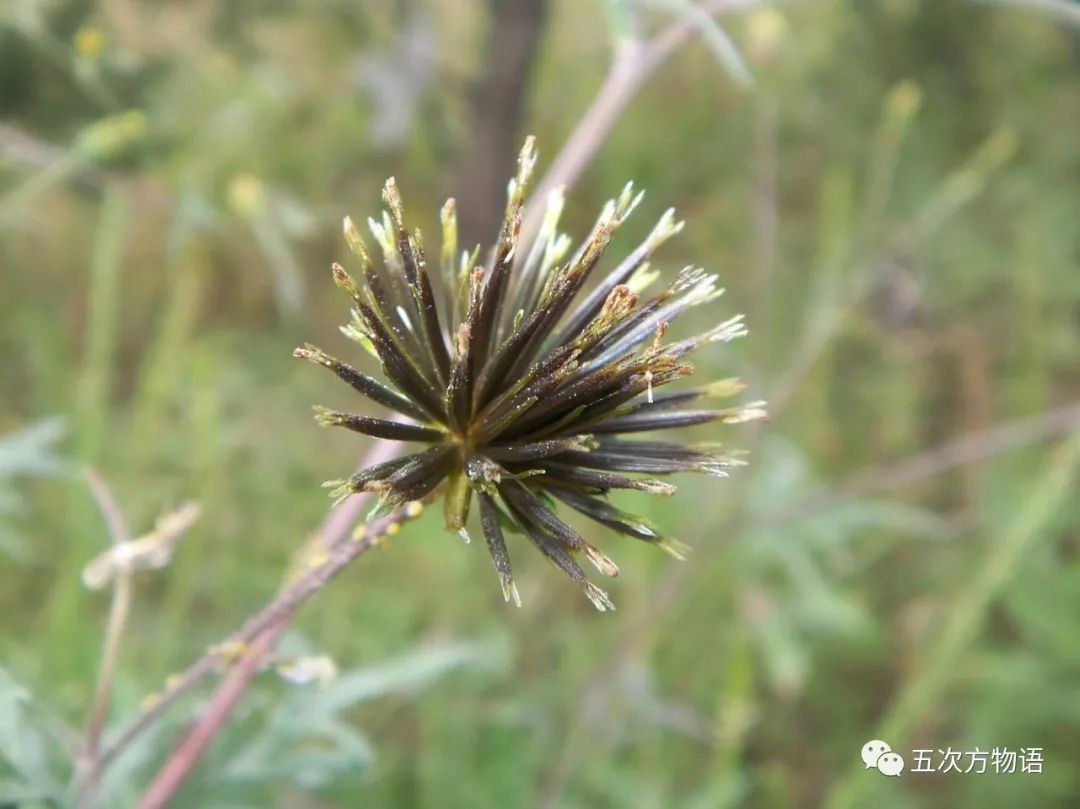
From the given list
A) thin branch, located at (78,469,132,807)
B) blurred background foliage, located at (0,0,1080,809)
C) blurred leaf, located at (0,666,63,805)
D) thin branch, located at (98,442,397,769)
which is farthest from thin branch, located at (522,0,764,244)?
blurred leaf, located at (0,666,63,805)

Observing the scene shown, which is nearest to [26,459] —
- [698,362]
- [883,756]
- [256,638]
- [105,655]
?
[105,655]

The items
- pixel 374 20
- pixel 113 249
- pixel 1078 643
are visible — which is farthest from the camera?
pixel 374 20

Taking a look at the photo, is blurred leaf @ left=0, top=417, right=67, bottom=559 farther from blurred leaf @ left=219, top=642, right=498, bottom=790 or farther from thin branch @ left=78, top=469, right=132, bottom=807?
blurred leaf @ left=219, top=642, right=498, bottom=790

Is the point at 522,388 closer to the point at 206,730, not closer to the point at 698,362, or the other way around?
the point at 206,730

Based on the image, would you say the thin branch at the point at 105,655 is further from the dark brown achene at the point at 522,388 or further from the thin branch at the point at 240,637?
the dark brown achene at the point at 522,388

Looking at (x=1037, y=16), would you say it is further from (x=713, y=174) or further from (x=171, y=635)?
(x=171, y=635)

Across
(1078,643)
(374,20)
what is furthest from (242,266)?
(1078,643)
